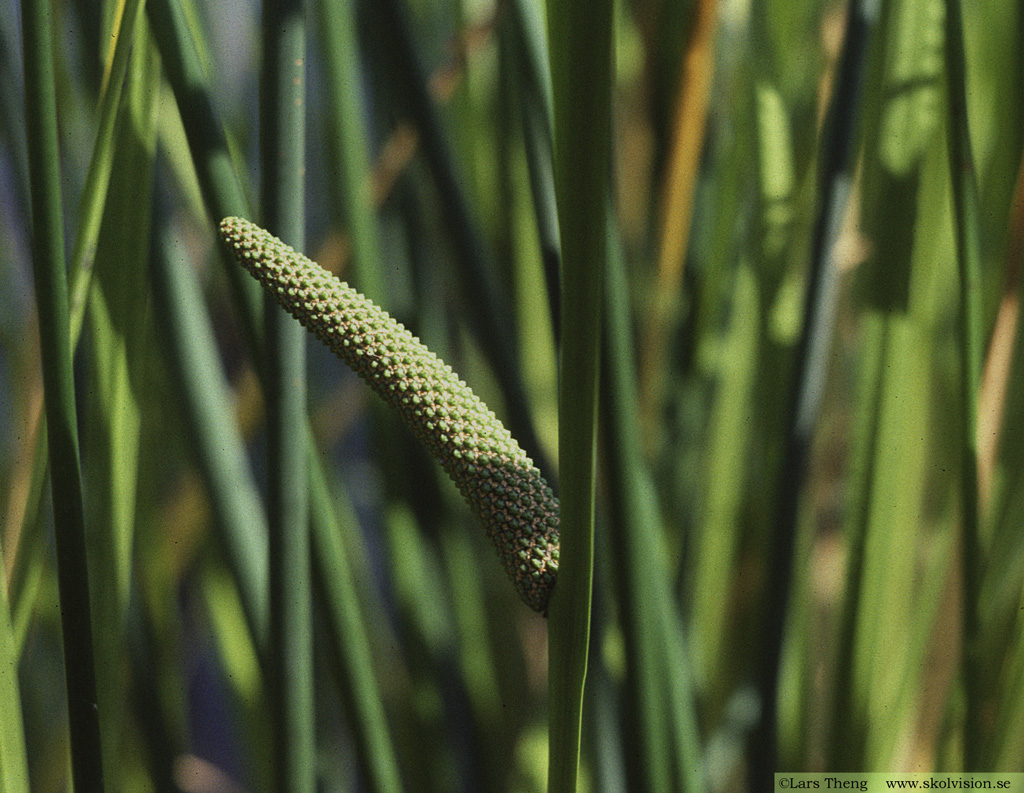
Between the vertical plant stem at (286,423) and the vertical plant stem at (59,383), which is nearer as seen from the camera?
the vertical plant stem at (59,383)

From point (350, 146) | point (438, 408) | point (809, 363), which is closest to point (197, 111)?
point (350, 146)

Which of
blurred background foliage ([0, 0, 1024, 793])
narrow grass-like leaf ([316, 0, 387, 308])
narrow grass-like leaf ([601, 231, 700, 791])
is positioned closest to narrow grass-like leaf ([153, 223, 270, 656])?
blurred background foliage ([0, 0, 1024, 793])

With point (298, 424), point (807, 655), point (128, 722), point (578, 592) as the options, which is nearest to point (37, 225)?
point (298, 424)

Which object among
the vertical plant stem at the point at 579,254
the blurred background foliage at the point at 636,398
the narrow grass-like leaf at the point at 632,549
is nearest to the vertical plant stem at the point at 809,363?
the blurred background foliage at the point at 636,398

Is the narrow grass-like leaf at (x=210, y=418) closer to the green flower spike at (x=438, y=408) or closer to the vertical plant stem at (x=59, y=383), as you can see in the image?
the vertical plant stem at (x=59, y=383)

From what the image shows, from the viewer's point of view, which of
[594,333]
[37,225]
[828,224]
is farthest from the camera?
[828,224]

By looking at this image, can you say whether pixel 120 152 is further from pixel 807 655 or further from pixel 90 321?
pixel 807 655
